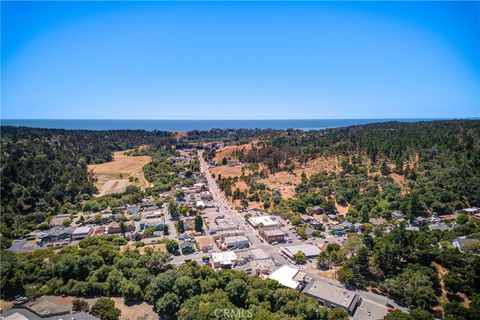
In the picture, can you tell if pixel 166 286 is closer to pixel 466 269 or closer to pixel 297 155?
pixel 466 269

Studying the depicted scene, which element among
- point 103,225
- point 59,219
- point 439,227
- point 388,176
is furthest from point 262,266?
point 388,176

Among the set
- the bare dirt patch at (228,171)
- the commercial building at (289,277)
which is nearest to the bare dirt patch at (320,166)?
the bare dirt patch at (228,171)

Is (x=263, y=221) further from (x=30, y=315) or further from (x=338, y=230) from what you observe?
(x=30, y=315)

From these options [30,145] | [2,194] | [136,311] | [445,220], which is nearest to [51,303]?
[136,311]

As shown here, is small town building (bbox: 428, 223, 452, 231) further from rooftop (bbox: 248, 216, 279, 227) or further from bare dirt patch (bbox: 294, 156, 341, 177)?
bare dirt patch (bbox: 294, 156, 341, 177)

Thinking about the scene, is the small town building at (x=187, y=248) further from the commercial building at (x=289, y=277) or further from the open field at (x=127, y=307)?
the commercial building at (x=289, y=277)
